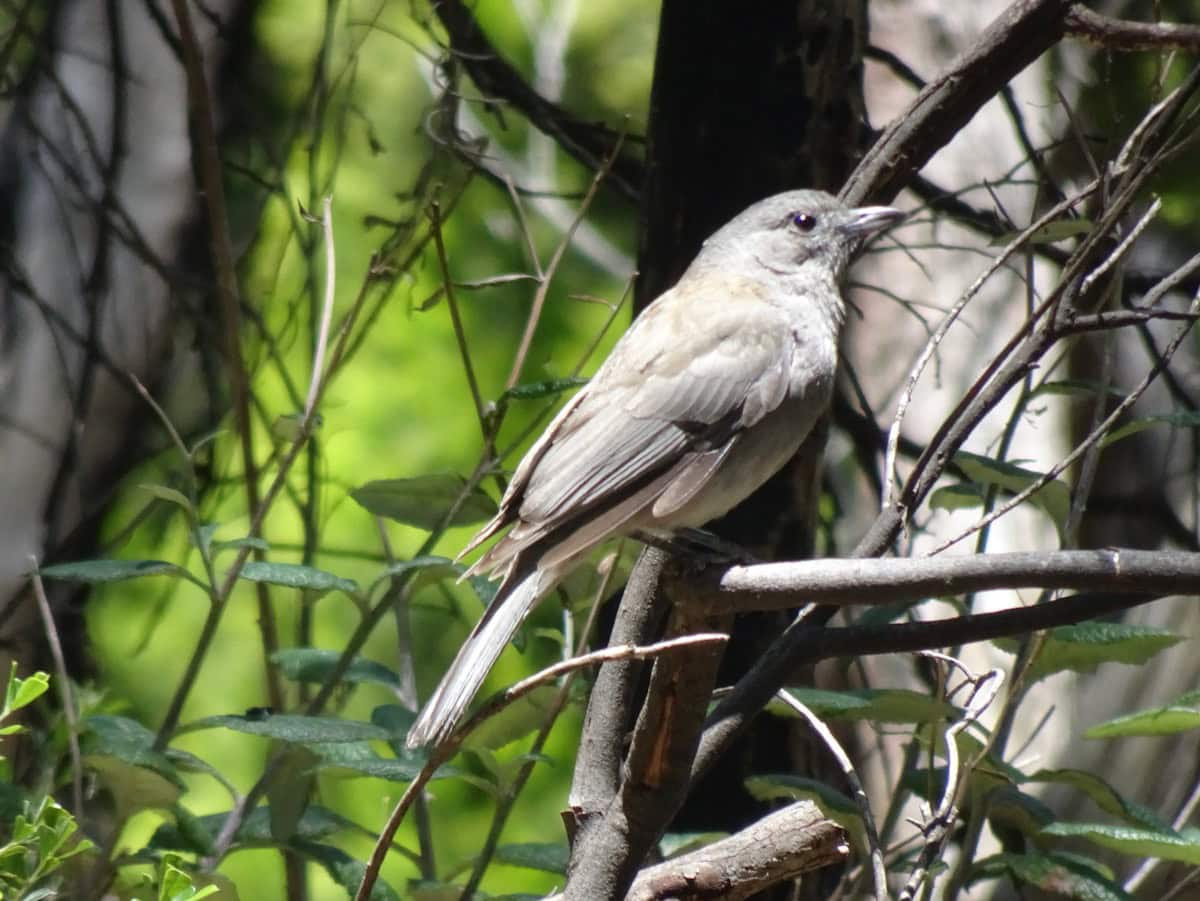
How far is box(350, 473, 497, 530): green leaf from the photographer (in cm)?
298

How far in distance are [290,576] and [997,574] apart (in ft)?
4.70

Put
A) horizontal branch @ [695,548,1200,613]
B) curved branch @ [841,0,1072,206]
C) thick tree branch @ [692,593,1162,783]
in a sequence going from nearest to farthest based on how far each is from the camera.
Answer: horizontal branch @ [695,548,1200,613]
thick tree branch @ [692,593,1162,783]
curved branch @ [841,0,1072,206]

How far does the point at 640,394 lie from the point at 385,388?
2020mm

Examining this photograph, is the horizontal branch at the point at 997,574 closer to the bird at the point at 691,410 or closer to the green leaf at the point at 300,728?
the bird at the point at 691,410

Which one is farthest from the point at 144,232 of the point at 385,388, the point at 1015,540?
the point at 1015,540

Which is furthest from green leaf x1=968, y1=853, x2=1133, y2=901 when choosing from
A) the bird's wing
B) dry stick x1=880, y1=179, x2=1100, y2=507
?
the bird's wing

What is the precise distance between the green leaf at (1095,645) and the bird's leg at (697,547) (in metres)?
0.62

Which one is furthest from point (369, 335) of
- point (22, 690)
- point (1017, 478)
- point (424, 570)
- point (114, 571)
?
point (22, 690)

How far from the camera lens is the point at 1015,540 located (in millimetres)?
4418

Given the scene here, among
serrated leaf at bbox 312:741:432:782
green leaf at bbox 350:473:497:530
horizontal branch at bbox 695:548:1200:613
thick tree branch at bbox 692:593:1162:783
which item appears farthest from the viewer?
green leaf at bbox 350:473:497:530

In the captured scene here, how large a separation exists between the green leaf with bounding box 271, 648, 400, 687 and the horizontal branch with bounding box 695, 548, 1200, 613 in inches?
53.4

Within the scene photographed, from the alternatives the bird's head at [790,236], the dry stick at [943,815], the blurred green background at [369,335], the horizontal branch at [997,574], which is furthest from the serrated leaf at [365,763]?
the blurred green background at [369,335]

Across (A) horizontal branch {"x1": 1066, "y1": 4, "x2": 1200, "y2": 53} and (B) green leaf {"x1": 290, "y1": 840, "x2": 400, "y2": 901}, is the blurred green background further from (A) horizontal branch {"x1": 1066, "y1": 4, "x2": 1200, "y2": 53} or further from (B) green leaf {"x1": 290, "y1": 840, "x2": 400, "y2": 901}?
(A) horizontal branch {"x1": 1066, "y1": 4, "x2": 1200, "y2": 53}

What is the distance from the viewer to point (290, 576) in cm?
258
